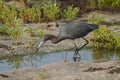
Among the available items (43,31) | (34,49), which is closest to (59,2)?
(43,31)

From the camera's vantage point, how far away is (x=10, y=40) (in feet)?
44.9

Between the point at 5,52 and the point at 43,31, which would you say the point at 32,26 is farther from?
the point at 5,52

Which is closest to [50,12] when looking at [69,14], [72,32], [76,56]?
[69,14]

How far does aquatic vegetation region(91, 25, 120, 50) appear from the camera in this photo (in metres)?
13.1

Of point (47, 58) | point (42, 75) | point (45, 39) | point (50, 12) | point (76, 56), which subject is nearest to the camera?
point (42, 75)

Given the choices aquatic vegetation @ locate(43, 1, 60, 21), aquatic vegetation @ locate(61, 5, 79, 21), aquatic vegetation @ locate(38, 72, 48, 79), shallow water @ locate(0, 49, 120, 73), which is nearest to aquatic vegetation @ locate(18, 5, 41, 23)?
aquatic vegetation @ locate(43, 1, 60, 21)

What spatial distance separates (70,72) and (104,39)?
368 cm

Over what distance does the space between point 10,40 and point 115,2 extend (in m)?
4.97

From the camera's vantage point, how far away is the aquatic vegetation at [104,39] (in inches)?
514

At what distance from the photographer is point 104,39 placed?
13430 millimetres

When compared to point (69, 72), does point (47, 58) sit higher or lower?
lower

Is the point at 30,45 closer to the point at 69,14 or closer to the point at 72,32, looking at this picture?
the point at 72,32

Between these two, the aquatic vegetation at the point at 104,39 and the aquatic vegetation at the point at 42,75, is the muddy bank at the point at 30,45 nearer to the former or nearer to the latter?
the aquatic vegetation at the point at 104,39

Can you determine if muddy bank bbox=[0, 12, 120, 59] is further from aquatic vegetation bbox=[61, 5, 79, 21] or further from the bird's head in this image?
aquatic vegetation bbox=[61, 5, 79, 21]
